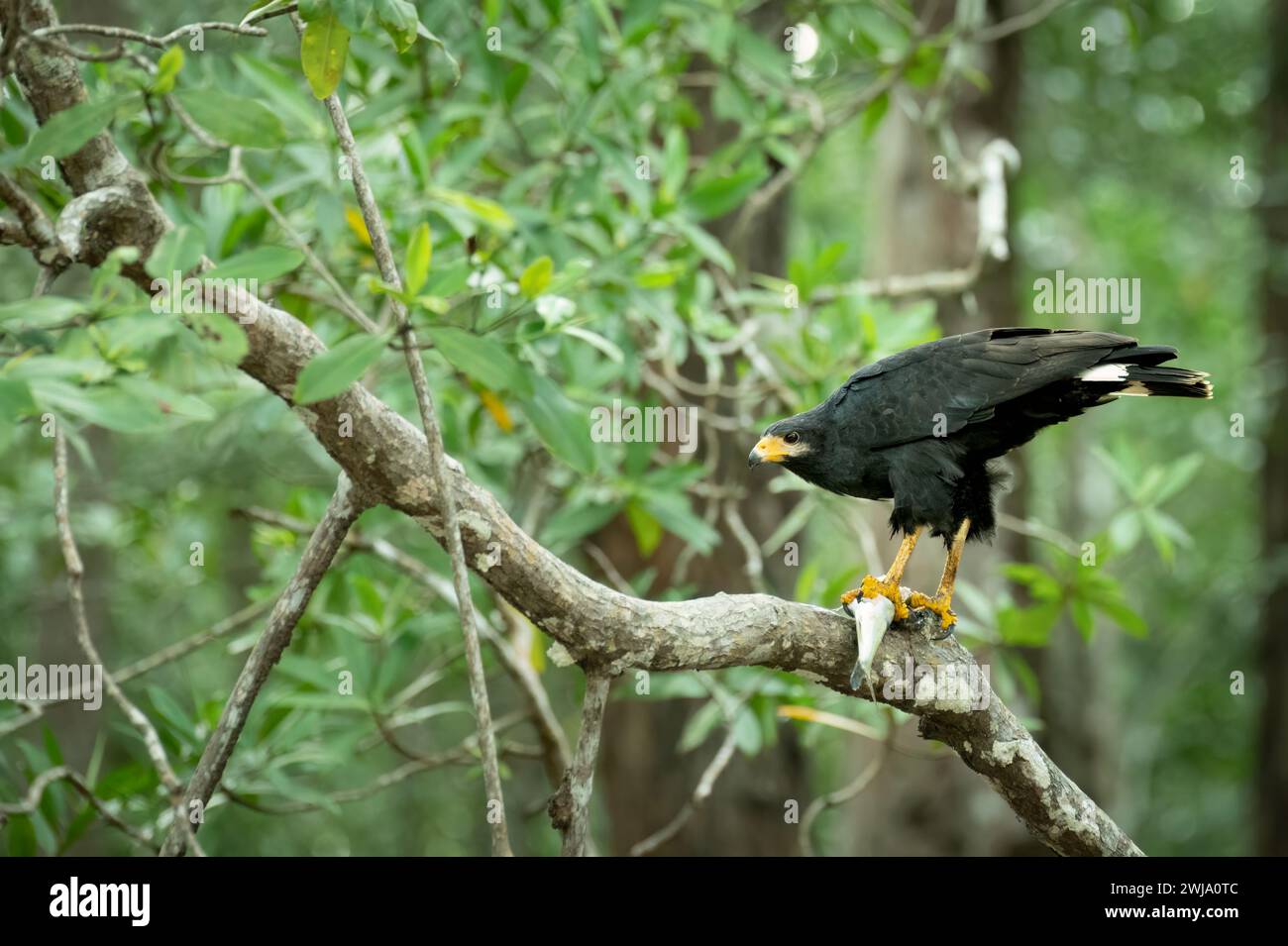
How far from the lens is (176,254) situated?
242 cm

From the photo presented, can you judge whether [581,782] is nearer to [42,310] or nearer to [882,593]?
[882,593]

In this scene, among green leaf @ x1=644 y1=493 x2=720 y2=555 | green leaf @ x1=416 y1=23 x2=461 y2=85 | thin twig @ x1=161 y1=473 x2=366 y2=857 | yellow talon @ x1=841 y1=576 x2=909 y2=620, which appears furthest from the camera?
green leaf @ x1=644 y1=493 x2=720 y2=555

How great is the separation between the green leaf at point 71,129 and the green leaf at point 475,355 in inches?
38.3

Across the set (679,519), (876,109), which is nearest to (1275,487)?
(876,109)

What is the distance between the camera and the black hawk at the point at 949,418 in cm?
357

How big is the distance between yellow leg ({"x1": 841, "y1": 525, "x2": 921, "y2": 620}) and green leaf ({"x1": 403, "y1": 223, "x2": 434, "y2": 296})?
1595 millimetres

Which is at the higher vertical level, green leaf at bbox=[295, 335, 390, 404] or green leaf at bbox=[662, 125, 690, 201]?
green leaf at bbox=[662, 125, 690, 201]

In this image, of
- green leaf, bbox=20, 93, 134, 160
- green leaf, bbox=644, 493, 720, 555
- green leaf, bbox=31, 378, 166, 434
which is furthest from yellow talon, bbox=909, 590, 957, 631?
green leaf, bbox=20, 93, 134, 160

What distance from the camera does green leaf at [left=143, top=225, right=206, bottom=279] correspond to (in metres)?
2.39

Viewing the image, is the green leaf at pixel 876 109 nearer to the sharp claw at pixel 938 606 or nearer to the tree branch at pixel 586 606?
the sharp claw at pixel 938 606

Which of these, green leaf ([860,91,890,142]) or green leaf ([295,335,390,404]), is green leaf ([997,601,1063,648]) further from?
green leaf ([295,335,390,404])

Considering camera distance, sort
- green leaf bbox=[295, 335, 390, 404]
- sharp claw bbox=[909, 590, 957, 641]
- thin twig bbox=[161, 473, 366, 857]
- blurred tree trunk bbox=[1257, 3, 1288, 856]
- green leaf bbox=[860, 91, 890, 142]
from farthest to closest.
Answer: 1. blurred tree trunk bbox=[1257, 3, 1288, 856]
2. green leaf bbox=[860, 91, 890, 142]
3. sharp claw bbox=[909, 590, 957, 641]
4. thin twig bbox=[161, 473, 366, 857]
5. green leaf bbox=[295, 335, 390, 404]

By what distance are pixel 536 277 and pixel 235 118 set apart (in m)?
0.95

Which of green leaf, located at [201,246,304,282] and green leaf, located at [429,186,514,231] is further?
green leaf, located at [429,186,514,231]
